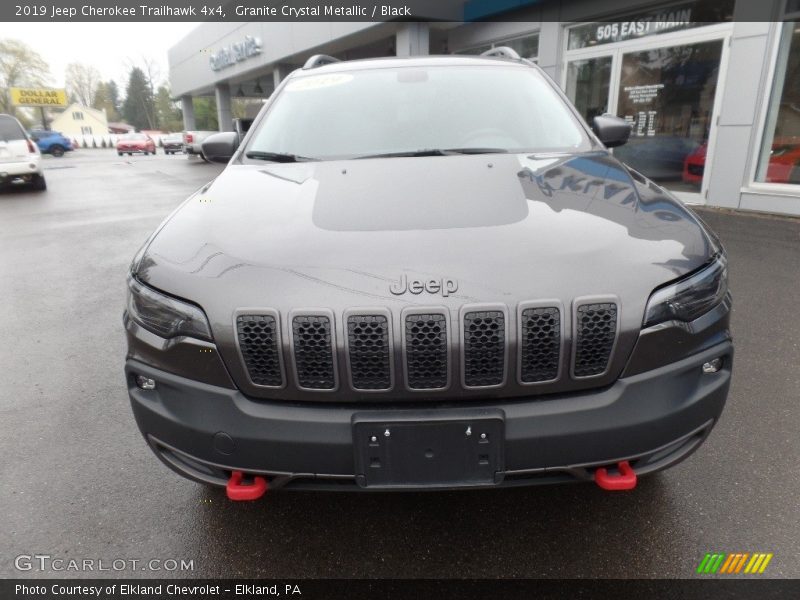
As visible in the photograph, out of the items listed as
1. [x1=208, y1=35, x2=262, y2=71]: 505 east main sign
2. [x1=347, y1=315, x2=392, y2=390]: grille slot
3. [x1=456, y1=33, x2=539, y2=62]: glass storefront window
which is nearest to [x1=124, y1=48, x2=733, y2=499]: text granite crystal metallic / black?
[x1=347, y1=315, x2=392, y2=390]: grille slot

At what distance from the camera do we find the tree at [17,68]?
61.6 metres

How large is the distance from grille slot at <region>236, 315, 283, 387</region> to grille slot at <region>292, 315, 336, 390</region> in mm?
56

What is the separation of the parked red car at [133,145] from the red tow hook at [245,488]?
143 feet

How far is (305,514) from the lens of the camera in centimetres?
213

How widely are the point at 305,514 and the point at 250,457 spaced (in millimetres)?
687

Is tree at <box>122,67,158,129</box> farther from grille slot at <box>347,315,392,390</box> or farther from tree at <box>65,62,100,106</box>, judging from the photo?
grille slot at <box>347,315,392,390</box>

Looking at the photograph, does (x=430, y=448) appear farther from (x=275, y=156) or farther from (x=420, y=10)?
(x=420, y=10)

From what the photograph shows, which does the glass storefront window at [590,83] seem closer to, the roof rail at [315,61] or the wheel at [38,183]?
the roof rail at [315,61]

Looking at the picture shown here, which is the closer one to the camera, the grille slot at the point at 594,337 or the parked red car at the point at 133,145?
the grille slot at the point at 594,337

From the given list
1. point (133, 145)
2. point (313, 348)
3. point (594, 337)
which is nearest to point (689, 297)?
point (594, 337)

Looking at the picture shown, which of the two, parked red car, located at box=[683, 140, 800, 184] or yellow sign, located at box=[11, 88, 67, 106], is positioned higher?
yellow sign, located at box=[11, 88, 67, 106]

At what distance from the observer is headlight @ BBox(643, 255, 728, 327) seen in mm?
1549

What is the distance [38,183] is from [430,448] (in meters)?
15.8
